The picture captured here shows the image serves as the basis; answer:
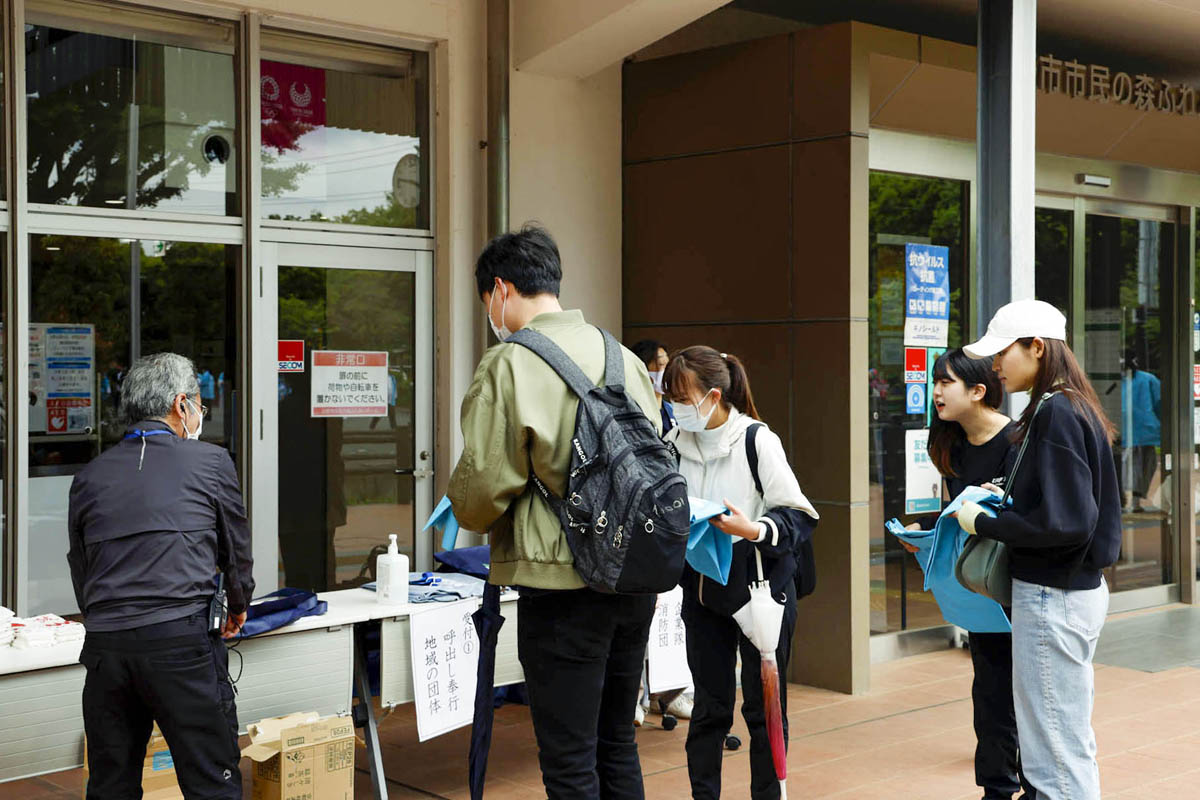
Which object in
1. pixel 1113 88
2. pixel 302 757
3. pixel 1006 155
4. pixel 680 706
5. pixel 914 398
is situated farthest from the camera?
pixel 1113 88

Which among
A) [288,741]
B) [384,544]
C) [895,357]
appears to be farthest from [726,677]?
[895,357]

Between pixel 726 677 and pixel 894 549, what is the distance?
3.50 metres

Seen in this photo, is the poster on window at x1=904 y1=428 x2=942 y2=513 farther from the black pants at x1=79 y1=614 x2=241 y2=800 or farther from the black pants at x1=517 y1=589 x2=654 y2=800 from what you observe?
the black pants at x1=79 y1=614 x2=241 y2=800

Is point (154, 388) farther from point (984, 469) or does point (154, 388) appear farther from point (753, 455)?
point (984, 469)

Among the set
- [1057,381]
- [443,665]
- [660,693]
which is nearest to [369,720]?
[443,665]

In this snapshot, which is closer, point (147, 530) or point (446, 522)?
point (147, 530)

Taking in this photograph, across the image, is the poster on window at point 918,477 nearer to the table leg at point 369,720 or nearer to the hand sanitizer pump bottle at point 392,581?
the hand sanitizer pump bottle at point 392,581

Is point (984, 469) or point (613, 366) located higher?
point (613, 366)

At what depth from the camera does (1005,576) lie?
3699 millimetres

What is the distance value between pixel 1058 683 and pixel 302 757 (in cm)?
238

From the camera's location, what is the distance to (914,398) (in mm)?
7324

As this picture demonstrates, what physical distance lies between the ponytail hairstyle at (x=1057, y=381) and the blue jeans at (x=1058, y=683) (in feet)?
1.50

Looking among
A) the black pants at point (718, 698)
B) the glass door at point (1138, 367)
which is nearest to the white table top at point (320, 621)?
the black pants at point (718, 698)

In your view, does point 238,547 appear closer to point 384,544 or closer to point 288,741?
point 288,741
